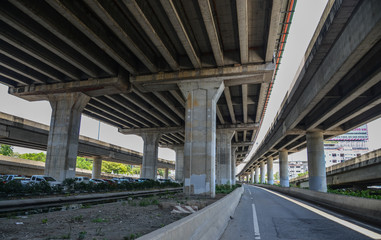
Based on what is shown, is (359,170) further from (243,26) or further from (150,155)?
(150,155)

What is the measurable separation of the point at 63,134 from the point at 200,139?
15.7 m

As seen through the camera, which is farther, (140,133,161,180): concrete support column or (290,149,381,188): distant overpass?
Result: (140,133,161,180): concrete support column

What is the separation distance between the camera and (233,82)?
24.6 metres

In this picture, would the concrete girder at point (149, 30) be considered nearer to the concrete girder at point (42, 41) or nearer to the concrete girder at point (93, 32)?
the concrete girder at point (93, 32)

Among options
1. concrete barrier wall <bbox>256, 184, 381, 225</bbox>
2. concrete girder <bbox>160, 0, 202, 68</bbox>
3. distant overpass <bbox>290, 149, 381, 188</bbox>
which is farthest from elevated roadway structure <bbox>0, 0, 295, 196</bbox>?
distant overpass <bbox>290, 149, 381, 188</bbox>

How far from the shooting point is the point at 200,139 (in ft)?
73.4

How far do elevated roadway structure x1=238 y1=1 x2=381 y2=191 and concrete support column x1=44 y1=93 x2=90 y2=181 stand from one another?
73.1 ft

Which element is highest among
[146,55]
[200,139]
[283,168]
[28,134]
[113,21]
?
[146,55]

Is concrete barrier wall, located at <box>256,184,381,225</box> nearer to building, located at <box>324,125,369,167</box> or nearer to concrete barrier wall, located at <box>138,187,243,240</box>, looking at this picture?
concrete barrier wall, located at <box>138,187,243,240</box>

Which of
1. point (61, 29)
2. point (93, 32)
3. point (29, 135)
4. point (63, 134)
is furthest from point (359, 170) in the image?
point (29, 135)

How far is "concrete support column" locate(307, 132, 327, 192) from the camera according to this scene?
34.7 metres

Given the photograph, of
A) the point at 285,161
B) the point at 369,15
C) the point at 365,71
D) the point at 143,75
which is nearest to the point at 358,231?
the point at 369,15

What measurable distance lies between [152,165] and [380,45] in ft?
135

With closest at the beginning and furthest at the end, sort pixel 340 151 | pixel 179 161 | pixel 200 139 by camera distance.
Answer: pixel 200 139
pixel 179 161
pixel 340 151
